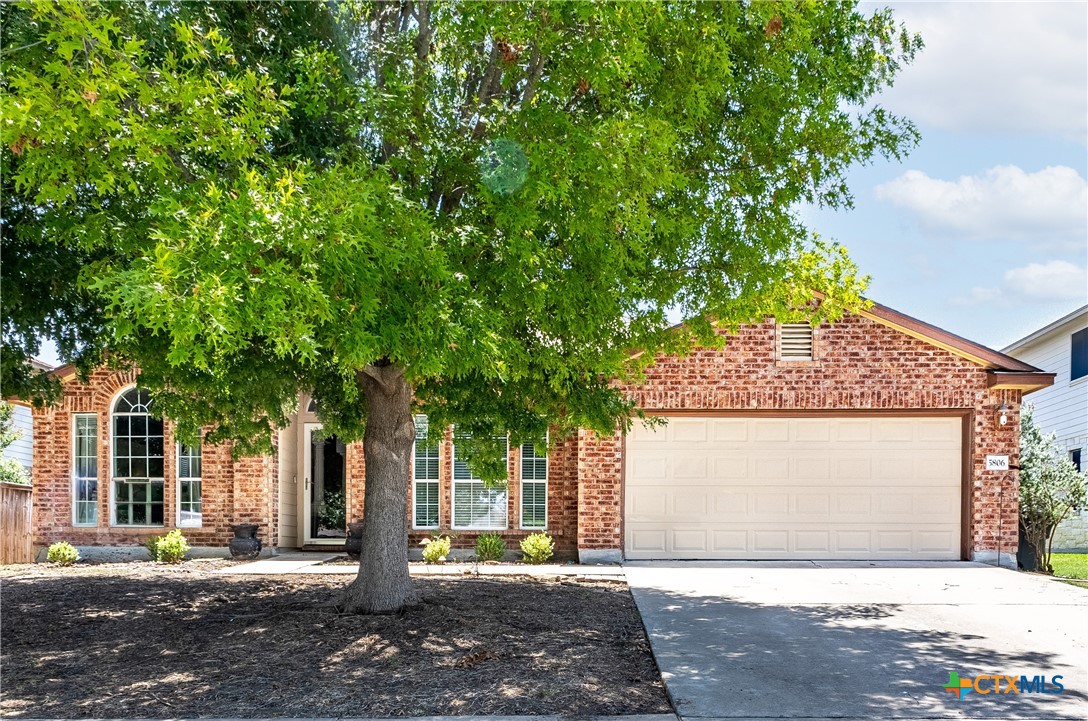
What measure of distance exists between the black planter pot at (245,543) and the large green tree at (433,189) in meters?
4.44

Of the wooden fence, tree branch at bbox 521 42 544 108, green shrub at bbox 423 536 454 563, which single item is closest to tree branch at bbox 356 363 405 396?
tree branch at bbox 521 42 544 108

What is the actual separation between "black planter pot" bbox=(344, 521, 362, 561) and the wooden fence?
558 cm

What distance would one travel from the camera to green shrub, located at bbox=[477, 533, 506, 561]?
47.7 feet

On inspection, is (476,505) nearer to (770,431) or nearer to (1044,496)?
(770,431)

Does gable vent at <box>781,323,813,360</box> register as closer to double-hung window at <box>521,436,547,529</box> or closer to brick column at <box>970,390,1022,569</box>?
brick column at <box>970,390,1022,569</box>

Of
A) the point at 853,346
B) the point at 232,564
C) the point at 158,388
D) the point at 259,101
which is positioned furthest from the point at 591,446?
the point at 259,101

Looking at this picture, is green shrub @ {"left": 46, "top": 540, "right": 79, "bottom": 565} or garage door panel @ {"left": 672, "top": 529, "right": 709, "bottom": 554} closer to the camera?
green shrub @ {"left": 46, "top": 540, "right": 79, "bottom": 565}

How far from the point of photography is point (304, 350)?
534 centimetres

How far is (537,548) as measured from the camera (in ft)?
47.1

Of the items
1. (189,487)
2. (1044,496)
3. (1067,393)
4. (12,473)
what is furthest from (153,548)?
(1067,393)

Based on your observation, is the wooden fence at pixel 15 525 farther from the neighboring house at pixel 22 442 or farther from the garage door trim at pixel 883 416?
the garage door trim at pixel 883 416

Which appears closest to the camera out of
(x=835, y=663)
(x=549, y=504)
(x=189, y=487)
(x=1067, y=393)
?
(x=835, y=663)

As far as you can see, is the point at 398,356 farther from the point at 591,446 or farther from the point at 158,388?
the point at 591,446

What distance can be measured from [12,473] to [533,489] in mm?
12929
